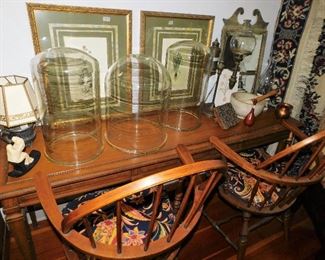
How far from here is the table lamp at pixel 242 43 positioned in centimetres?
148

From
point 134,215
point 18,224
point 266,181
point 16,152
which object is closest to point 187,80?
point 266,181

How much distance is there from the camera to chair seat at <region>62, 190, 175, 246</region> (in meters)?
1.00

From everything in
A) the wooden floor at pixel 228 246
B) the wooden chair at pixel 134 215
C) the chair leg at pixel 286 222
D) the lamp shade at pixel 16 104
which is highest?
the lamp shade at pixel 16 104

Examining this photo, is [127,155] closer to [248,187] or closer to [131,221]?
[131,221]

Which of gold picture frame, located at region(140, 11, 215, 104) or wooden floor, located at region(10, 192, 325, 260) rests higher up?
gold picture frame, located at region(140, 11, 215, 104)

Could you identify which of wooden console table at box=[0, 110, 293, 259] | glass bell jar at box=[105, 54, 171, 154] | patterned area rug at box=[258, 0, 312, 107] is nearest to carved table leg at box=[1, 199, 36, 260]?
wooden console table at box=[0, 110, 293, 259]

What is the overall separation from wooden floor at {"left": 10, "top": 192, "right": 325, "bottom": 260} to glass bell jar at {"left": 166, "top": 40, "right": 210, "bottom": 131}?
78cm

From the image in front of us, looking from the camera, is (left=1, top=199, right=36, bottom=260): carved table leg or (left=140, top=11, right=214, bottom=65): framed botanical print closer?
(left=1, top=199, right=36, bottom=260): carved table leg

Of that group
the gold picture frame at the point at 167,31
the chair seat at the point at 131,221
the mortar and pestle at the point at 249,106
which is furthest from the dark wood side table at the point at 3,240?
the mortar and pestle at the point at 249,106

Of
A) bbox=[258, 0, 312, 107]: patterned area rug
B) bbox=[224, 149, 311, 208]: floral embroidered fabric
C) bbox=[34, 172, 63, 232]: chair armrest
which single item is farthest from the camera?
bbox=[258, 0, 312, 107]: patterned area rug

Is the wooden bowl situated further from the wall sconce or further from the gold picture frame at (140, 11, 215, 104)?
the wall sconce

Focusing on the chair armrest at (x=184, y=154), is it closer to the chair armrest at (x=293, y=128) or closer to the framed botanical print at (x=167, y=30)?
the framed botanical print at (x=167, y=30)

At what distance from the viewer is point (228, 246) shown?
5.26ft

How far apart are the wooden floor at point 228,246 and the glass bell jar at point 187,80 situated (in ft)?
2.54
